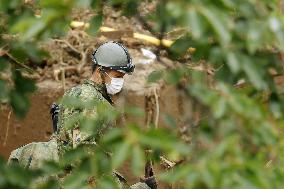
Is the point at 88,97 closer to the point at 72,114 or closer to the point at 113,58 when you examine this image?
the point at 72,114

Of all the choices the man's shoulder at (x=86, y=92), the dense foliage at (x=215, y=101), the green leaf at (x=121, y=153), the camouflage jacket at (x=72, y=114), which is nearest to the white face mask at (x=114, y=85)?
the camouflage jacket at (x=72, y=114)

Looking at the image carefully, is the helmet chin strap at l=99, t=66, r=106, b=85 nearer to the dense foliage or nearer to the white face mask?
the white face mask

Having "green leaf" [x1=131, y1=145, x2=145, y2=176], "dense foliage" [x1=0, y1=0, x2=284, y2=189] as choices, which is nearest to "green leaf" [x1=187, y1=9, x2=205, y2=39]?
"dense foliage" [x1=0, y1=0, x2=284, y2=189]

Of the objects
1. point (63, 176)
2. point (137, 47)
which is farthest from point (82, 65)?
point (63, 176)

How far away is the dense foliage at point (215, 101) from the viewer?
216cm

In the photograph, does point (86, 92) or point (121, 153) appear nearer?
point (121, 153)

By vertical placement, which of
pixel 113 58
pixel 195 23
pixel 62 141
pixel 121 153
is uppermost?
pixel 195 23

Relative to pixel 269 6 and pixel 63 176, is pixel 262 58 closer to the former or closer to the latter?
pixel 269 6

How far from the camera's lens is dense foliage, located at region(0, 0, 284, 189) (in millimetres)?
2160

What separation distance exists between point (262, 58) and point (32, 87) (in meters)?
0.75

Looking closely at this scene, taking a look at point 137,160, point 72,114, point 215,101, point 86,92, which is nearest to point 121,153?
point 137,160

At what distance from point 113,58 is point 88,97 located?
0.48 meters

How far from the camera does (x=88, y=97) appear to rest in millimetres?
4402

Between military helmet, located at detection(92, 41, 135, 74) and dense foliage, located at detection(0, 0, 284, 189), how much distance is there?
2.28 metres
